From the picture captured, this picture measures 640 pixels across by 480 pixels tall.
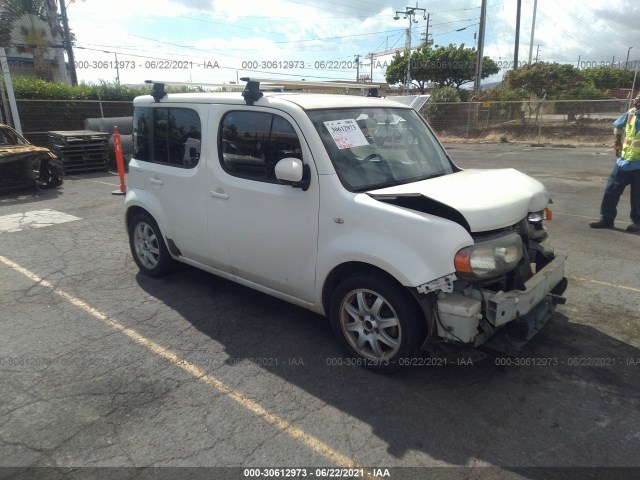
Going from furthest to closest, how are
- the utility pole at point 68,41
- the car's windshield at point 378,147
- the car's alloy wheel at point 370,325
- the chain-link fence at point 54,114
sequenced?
1. the utility pole at point 68,41
2. the chain-link fence at point 54,114
3. the car's windshield at point 378,147
4. the car's alloy wheel at point 370,325

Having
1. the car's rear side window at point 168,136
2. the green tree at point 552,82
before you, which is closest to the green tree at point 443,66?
the green tree at point 552,82

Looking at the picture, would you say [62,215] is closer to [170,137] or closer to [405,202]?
[170,137]

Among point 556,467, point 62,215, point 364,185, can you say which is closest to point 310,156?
point 364,185

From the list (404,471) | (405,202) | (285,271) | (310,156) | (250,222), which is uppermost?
(310,156)

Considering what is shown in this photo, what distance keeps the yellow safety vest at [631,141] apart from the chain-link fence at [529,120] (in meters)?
17.3

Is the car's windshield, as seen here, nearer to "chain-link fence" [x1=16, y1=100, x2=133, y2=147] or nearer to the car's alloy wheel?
the car's alloy wheel

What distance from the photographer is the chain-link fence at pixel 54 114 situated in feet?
49.9

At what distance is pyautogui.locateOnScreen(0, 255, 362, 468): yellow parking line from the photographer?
2666 mm

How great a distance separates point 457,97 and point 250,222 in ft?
90.4

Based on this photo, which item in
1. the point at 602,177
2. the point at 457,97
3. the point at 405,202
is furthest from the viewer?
the point at 457,97

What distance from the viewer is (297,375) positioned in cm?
340

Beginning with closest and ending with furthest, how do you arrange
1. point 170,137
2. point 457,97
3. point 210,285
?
point 170,137
point 210,285
point 457,97

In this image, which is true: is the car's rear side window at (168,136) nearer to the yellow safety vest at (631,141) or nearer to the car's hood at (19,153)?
the yellow safety vest at (631,141)

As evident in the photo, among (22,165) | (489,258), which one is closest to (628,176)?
(489,258)
